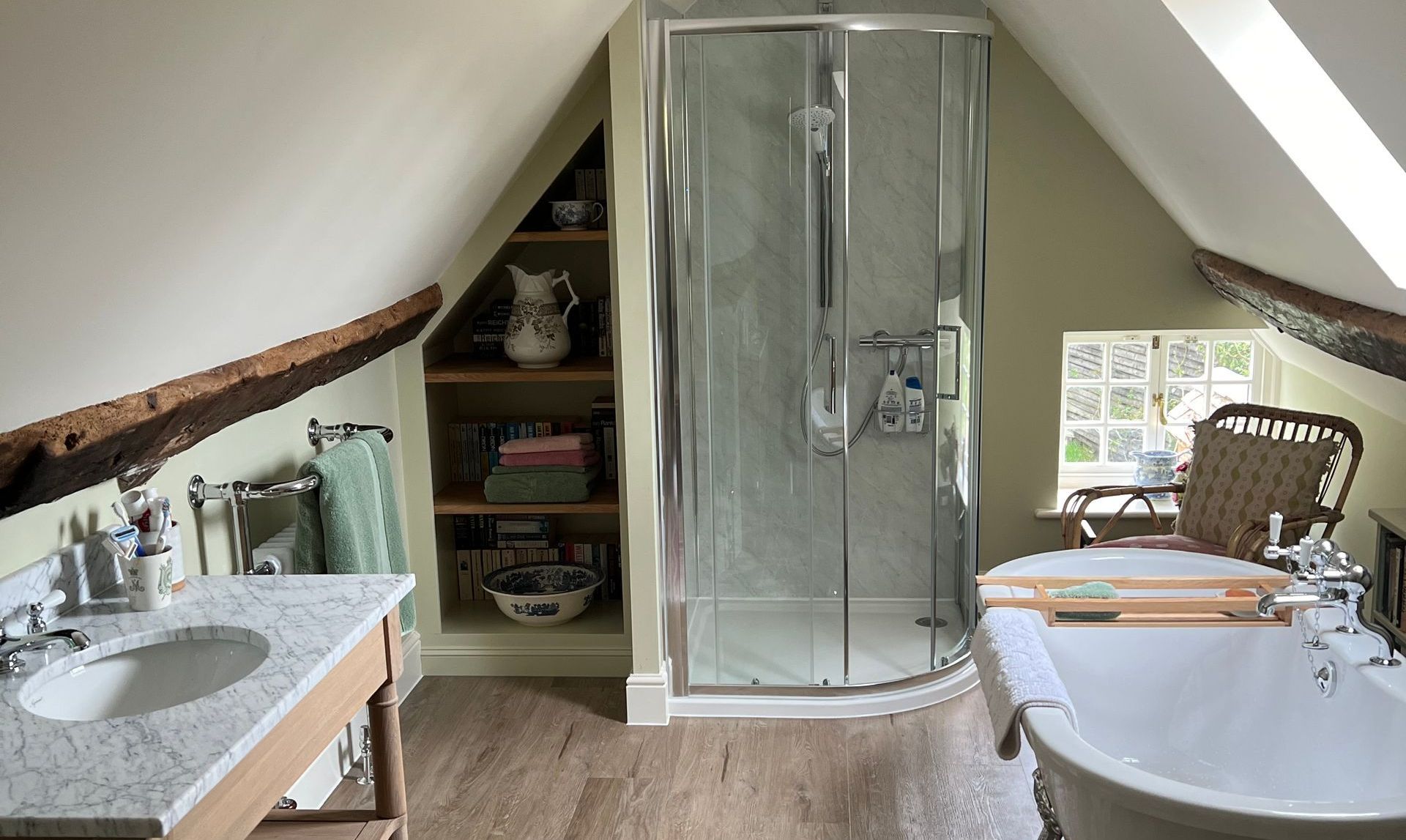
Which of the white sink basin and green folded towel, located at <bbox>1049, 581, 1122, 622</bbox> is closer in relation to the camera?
the white sink basin

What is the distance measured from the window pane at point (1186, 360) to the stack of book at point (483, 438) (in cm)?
215

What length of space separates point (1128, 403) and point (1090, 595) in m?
2.19

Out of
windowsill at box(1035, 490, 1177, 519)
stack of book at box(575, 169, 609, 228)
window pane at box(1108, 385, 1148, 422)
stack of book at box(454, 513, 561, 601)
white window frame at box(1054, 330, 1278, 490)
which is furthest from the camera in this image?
window pane at box(1108, 385, 1148, 422)

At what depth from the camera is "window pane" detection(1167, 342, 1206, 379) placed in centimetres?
434

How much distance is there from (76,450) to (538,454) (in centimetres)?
187

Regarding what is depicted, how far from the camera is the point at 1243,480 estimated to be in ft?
11.6

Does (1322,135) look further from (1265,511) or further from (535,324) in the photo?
(535,324)

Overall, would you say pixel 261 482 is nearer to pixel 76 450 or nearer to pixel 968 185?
pixel 76 450

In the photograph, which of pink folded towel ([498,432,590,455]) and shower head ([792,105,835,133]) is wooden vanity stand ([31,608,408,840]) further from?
shower head ([792,105,835,133])

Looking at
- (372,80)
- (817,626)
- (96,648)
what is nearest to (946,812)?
(817,626)

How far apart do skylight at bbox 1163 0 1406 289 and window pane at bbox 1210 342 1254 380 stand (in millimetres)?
1906

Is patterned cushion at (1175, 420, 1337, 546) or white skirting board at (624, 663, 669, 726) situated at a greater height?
patterned cushion at (1175, 420, 1337, 546)

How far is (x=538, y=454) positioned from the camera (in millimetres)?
3703

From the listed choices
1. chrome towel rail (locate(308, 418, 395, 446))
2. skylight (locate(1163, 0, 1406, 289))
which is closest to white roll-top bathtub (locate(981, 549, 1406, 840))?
skylight (locate(1163, 0, 1406, 289))
